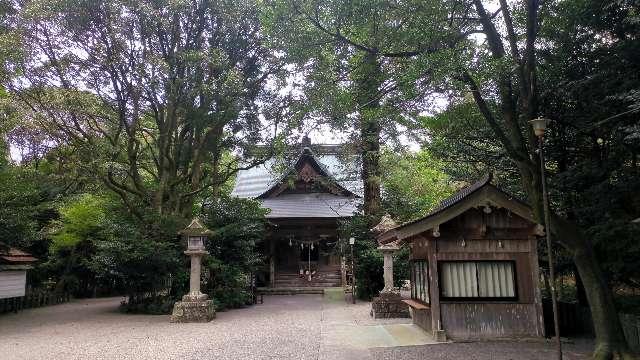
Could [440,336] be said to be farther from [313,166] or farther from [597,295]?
[313,166]

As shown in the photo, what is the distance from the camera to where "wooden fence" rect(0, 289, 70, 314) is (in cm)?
1708

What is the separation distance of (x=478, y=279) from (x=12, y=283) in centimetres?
1752

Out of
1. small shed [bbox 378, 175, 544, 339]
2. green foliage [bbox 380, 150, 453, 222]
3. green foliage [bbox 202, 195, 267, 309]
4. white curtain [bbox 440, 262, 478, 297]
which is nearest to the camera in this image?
small shed [bbox 378, 175, 544, 339]

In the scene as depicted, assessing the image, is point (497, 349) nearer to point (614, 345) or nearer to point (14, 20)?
point (614, 345)

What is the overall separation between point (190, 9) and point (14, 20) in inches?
228

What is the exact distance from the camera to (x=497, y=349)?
8.38 meters

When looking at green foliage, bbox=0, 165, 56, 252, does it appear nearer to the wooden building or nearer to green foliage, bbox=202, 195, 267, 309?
green foliage, bbox=202, 195, 267, 309

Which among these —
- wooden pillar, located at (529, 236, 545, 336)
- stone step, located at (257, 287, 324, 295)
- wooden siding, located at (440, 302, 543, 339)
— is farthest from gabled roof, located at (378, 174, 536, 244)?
stone step, located at (257, 287, 324, 295)

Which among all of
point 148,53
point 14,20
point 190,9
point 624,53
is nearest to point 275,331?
point 624,53

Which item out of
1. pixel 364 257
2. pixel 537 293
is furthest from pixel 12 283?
pixel 537 293

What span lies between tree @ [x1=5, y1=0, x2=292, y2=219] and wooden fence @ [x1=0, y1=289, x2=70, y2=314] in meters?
6.14

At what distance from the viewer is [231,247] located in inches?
703

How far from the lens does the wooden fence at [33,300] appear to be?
1708 cm

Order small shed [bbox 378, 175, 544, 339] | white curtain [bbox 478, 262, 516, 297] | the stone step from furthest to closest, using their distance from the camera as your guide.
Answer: the stone step → white curtain [bbox 478, 262, 516, 297] → small shed [bbox 378, 175, 544, 339]
